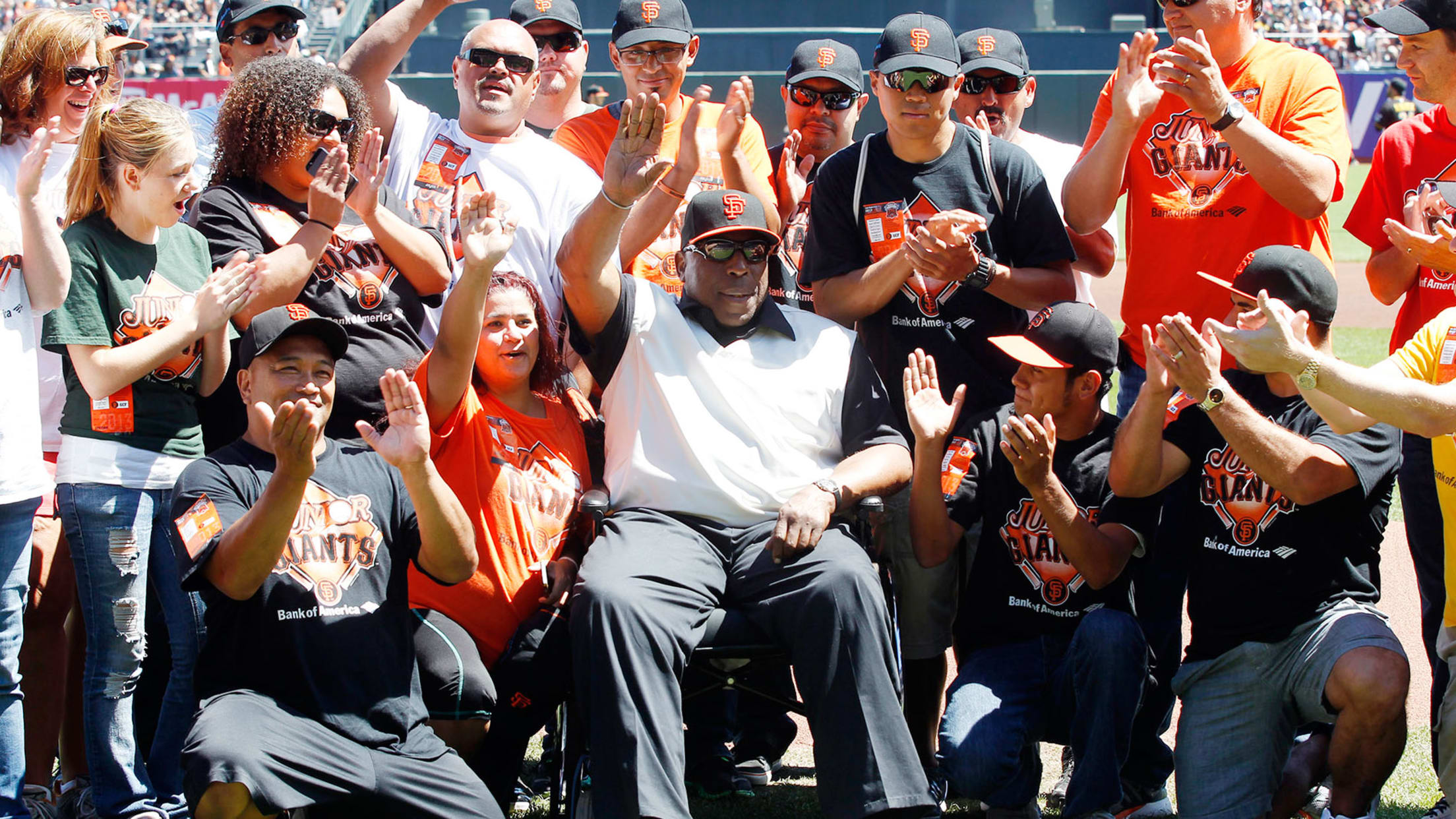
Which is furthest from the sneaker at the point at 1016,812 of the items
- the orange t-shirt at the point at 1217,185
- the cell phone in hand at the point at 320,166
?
the cell phone in hand at the point at 320,166

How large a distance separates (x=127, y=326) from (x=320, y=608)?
38.0 inches

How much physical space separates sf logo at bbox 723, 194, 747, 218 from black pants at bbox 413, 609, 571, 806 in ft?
4.40

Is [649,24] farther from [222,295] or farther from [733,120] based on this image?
[222,295]

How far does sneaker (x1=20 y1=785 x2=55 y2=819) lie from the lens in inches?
145

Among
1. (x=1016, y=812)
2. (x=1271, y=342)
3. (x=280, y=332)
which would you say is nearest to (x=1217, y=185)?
(x=1271, y=342)

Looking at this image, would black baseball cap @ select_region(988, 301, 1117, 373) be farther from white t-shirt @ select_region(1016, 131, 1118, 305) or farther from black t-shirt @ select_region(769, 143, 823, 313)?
black t-shirt @ select_region(769, 143, 823, 313)

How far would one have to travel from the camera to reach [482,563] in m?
3.81

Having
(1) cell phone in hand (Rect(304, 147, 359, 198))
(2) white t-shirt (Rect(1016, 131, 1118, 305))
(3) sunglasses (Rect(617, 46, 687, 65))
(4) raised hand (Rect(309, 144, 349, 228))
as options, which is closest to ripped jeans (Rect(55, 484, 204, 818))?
(4) raised hand (Rect(309, 144, 349, 228))

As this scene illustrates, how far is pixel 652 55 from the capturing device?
17.1ft

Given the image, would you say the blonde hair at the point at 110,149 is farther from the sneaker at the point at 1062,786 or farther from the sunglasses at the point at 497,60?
the sneaker at the point at 1062,786

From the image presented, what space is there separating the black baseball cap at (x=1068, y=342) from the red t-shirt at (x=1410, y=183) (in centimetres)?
93

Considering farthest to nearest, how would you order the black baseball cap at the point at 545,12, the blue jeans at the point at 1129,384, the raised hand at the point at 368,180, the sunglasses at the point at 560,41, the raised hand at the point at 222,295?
1. the sunglasses at the point at 560,41
2. the black baseball cap at the point at 545,12
3. the blue jeans at the point at 1129,384
4. the raised hand at the point at 368,180
5. the raised hand at the point at 222,295

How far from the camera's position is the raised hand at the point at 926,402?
3.93 metres

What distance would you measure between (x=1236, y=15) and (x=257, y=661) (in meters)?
3.55
